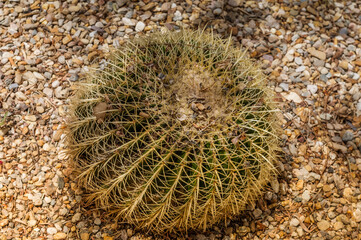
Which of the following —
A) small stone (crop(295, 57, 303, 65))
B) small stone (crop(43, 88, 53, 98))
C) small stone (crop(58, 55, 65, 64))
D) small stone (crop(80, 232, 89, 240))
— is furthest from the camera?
small stone (crop(295, 57, 303, 65))

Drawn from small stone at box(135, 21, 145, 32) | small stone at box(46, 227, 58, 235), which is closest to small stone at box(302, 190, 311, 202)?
small stone at box(46, 227, 58, 235)

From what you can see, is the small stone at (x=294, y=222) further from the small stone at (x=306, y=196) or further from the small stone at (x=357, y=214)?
the small stone at (x=357, y=214)

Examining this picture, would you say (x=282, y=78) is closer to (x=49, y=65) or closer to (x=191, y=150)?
(x=191, y=150)

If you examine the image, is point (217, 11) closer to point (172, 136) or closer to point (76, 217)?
point (172, 136)

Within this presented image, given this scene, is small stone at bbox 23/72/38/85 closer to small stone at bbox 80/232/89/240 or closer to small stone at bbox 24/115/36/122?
small stone at bbox 24/115/36/122

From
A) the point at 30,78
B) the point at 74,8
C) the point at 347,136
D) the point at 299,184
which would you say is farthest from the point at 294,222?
the point at 74,8

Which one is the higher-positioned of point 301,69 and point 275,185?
point 301,69

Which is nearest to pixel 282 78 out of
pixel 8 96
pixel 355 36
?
pixel 355 36
